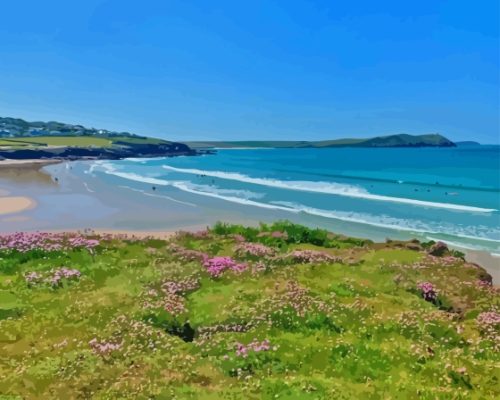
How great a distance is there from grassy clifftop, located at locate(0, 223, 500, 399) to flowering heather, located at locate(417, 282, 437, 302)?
31 mm

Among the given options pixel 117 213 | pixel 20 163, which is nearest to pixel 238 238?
pixel 117 213

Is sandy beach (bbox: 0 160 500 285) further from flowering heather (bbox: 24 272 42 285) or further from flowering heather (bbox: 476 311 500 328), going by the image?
flowering heather (bbox: 24 272 42 285)

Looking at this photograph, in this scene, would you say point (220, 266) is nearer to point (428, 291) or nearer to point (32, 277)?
point (32, 277)

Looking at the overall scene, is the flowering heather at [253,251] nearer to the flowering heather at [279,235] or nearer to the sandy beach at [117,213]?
the flowering heather at [279,235]

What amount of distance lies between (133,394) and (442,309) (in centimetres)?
920

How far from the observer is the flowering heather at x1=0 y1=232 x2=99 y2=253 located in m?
19.5

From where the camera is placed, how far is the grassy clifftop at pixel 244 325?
29.4 feet

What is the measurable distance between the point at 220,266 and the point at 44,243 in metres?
8.26

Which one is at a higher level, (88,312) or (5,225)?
(88,312)

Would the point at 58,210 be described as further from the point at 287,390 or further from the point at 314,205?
the point at 287,390

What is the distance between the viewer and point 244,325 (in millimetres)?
11750

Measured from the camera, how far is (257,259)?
1856 cm

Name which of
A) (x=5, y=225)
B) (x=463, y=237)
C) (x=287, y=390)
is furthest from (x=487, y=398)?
(x=5, y=225)

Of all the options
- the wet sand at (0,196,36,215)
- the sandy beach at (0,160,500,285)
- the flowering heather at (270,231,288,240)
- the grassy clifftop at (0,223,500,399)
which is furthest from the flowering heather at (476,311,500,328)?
the wet sand at (0,196,36,215)
